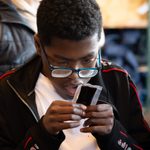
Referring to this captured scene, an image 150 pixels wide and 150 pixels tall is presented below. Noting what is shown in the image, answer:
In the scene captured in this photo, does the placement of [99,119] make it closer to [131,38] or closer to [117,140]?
[117,140]

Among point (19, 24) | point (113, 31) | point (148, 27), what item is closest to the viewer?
point (19, 24)

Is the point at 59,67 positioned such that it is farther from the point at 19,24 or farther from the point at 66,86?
the point at 19,24

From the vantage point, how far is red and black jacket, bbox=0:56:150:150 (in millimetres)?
1108

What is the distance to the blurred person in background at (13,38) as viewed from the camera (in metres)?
1.34

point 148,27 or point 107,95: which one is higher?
point 107,95

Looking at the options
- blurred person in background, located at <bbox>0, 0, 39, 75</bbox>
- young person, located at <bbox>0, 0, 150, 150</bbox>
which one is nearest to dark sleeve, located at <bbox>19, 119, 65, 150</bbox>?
young person, located at <bbox>0, 0, 150, 150</bbox>

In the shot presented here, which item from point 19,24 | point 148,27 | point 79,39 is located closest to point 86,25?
point 79,39

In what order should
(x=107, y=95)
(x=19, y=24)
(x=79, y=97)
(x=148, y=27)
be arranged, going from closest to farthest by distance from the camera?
(x=79, y=97)
(x=107, y=95)
(x=19, y=24)
(x=148, y=27)

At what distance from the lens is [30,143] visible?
1041 mm

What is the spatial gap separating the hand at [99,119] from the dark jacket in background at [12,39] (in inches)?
18.7

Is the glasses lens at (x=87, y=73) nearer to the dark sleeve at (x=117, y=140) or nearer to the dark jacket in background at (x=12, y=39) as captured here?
the dark sleeve at (x=117, y=140)

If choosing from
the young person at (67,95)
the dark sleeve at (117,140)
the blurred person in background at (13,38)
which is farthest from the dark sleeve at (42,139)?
the blurred person in background at (13,38)

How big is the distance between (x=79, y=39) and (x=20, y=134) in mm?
370

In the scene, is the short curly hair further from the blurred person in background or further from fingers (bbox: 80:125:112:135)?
Result: the blurred person in background
